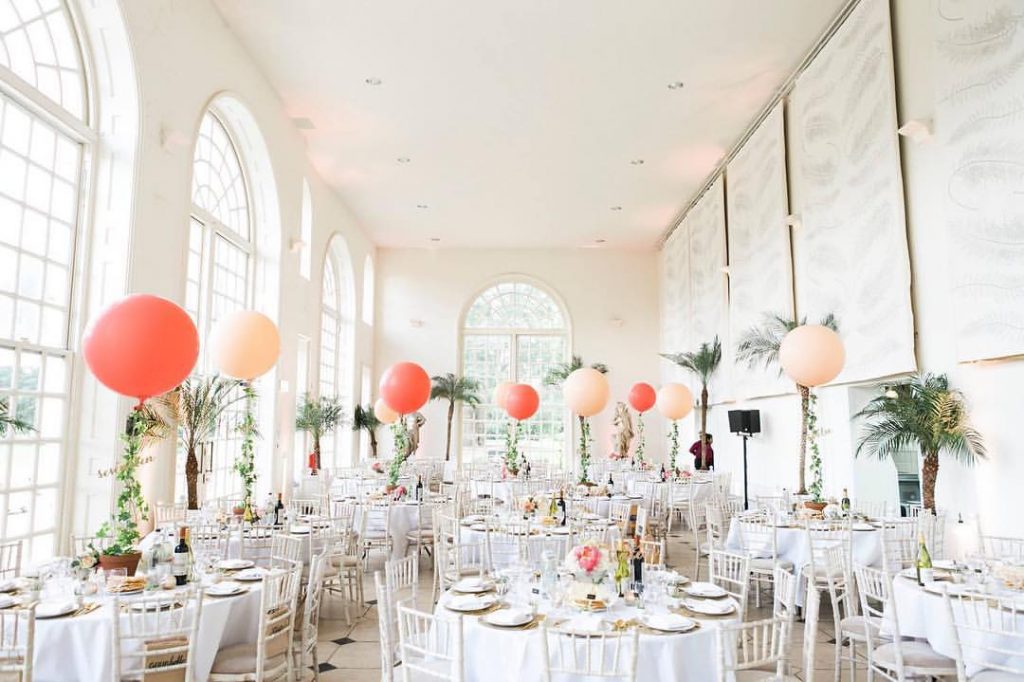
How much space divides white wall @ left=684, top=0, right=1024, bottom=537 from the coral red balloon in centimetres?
600

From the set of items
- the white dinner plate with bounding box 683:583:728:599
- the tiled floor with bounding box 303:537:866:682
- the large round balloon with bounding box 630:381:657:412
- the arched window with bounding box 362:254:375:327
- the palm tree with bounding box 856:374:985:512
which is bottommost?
the tiled floor with bounding box 303:537:866:682

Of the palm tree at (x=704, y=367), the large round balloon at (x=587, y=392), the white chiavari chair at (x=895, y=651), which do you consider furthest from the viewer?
the palm tree at (x=704, y=367)

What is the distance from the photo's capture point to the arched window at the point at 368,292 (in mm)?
17666

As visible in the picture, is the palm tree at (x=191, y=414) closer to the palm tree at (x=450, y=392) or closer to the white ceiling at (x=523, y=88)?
the white ceiling at (x=523, y=88)

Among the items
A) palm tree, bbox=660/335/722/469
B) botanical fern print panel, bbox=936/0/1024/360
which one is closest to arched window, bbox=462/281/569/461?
palm tree, bbox=660/335/722/469

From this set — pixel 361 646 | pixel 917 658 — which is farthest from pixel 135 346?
pixel 917 658

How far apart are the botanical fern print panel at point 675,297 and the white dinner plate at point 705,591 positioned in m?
11.8

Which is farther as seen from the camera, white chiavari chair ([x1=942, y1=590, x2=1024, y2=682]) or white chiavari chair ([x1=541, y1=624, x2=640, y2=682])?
white chiavari chair ([x1=942, y1=590, x2=1024, y2=682])

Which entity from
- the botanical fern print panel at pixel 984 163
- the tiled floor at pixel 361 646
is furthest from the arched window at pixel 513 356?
the botanical fern print panel at pixel 984 163

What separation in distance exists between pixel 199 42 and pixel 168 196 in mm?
1861

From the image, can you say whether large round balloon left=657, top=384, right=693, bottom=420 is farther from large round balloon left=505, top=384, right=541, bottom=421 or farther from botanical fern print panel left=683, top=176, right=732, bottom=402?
large round balloon left=505, top=384, right=541, bottom=421

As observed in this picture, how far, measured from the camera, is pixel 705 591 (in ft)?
13.3

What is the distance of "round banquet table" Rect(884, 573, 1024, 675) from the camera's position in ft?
12.3

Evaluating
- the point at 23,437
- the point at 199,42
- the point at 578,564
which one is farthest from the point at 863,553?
the point at 199,42
